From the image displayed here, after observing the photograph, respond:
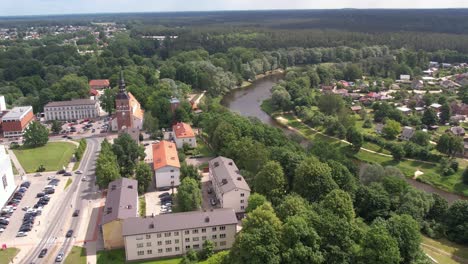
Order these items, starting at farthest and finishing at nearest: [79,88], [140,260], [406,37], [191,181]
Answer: [406,37] → [79,88] → [191,181] → [140,260]

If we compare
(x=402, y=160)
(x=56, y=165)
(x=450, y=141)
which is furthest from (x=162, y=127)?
(x=450, y=141)

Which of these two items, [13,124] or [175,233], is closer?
[175,233]

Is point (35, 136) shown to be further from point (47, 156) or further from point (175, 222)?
point (175, 222)

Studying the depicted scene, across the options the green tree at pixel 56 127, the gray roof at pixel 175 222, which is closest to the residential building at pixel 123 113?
the green tree at pixel 56 127

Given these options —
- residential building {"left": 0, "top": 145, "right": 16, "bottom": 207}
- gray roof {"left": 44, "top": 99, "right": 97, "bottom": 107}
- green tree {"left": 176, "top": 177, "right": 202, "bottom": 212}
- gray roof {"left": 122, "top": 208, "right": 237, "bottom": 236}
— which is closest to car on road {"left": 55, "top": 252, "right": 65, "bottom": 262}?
gray roof {"left": 122, "top": 208, "right": 237, "bottom": 236}

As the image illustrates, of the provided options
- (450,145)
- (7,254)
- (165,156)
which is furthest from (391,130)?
(7,254)

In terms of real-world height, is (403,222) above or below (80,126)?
above

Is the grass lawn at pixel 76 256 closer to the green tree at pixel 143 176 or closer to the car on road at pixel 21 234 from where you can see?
the car on road at pixel 21 234

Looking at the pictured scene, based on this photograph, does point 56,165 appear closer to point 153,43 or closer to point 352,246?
point 352,246
